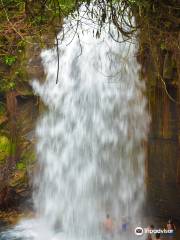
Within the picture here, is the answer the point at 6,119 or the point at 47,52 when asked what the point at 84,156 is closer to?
the point at 6,119

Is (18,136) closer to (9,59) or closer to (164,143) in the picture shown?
(9,59)

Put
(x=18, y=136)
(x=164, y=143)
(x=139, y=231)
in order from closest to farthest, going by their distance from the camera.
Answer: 1. (x=164, y=143)
2. (x=139, y=231)
3. (x=18, y=136)

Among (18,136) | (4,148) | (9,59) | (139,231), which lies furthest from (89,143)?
(9,59)

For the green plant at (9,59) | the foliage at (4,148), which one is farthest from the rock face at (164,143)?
the foliage at (4,148)

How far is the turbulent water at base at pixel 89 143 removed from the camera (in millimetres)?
8008

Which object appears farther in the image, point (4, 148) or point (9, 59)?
point (4, 148)

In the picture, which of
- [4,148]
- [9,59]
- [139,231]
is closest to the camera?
[139,231]

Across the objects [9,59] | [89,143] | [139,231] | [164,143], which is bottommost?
[139,231]

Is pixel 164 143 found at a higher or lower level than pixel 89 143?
higher

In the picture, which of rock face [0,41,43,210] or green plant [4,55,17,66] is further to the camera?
rock face [0,41,43,210]

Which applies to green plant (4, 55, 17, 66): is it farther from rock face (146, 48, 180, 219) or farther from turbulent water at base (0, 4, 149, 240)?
rock face (146, 48, 180, 219)

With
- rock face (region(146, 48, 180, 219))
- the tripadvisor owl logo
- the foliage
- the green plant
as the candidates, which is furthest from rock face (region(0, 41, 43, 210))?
rock face (region(146, 48, 180, 219))

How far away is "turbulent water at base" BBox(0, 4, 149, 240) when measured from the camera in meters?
8.01

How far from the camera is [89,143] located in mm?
8727
